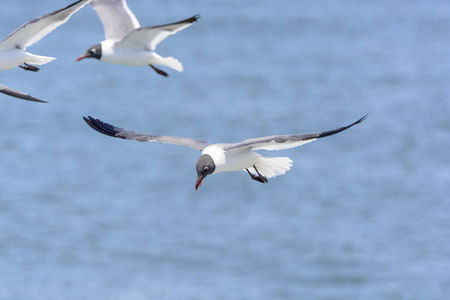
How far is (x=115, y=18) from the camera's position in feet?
37.0

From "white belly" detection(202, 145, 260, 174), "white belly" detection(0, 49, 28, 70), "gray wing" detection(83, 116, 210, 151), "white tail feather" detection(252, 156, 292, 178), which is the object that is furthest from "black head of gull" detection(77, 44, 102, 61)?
"white tail feather" detection(252, 156, 292, 178)

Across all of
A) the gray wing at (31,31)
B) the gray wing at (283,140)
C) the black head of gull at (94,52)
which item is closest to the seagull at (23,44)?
the gray wing at (31,31)

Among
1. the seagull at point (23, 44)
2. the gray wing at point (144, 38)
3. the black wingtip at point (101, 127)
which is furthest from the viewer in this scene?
the seagull at point (23, 44)

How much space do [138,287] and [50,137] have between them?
15531mm

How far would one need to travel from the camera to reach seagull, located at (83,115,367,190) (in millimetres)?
10078

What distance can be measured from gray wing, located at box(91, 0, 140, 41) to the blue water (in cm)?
2403

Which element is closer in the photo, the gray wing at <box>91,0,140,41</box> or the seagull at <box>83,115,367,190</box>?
the seagull at <box>83,115,367,190</box>

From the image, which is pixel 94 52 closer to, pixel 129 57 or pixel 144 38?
pixel 129 57

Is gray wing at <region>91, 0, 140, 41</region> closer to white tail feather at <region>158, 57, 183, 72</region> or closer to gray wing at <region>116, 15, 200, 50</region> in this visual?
gray wing at <region>116, 15, 200, 50</region>

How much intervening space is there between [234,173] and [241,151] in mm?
32338

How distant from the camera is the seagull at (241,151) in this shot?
397 inches

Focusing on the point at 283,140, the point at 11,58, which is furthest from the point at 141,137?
the point at 283,140

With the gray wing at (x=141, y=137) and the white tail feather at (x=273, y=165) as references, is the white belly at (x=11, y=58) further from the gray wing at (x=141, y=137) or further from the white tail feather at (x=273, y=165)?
the white tail feather at (x=273, y=165)

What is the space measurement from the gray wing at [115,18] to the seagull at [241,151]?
1072mm
